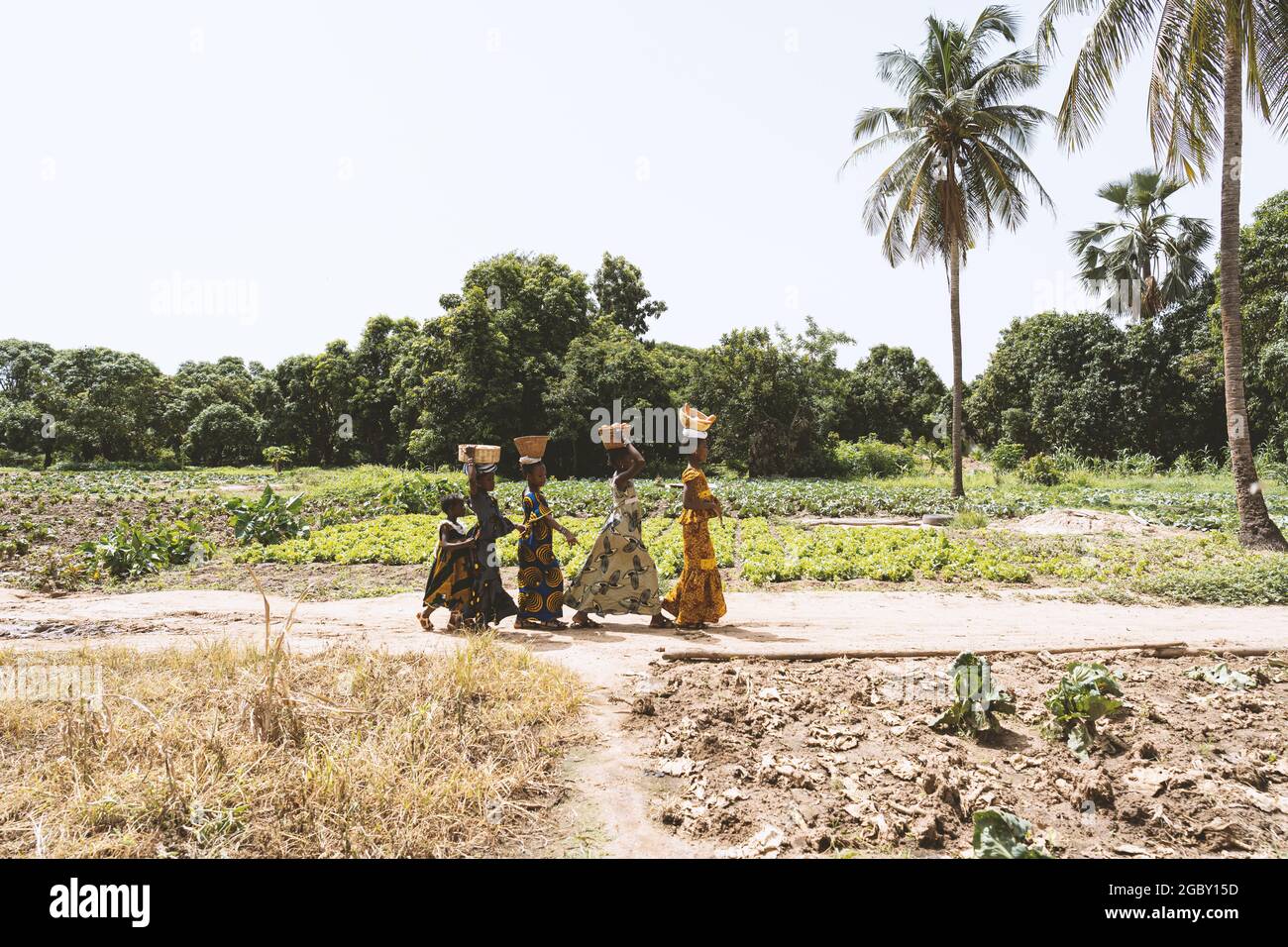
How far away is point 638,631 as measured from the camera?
21.9ft

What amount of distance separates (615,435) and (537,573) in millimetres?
1510

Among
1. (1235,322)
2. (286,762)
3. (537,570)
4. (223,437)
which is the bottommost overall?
(286,762)

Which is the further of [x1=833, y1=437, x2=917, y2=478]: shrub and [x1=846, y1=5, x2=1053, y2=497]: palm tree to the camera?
[x1=833, y1=437, x2=917, y2=478]: shrub

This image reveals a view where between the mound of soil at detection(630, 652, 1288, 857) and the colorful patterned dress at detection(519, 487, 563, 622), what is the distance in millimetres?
2017

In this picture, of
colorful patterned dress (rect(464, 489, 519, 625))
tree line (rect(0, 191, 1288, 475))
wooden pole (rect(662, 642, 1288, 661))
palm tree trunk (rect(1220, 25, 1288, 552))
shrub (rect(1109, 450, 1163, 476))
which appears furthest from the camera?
tree line (rect(0, 191, 1288, 475))

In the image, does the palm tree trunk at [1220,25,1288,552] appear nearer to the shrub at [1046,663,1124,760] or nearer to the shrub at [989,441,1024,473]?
the shrub at [1046,663,1124,760]

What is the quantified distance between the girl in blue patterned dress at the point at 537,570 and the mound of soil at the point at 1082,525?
10242 mm

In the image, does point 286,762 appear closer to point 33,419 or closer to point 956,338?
point 956,338

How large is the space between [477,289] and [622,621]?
2407cm

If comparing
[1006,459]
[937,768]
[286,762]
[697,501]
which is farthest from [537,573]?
[1006,459]

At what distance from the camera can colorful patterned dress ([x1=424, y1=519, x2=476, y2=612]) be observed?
21.2ft

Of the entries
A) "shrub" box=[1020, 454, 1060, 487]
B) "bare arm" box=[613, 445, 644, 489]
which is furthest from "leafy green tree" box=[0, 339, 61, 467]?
"shrub" box=[1020, 454, 1060, 487]

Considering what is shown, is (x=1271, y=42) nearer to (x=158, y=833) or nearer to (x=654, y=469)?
(x=158, y=833)

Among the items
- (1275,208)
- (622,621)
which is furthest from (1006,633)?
(1275,208)
